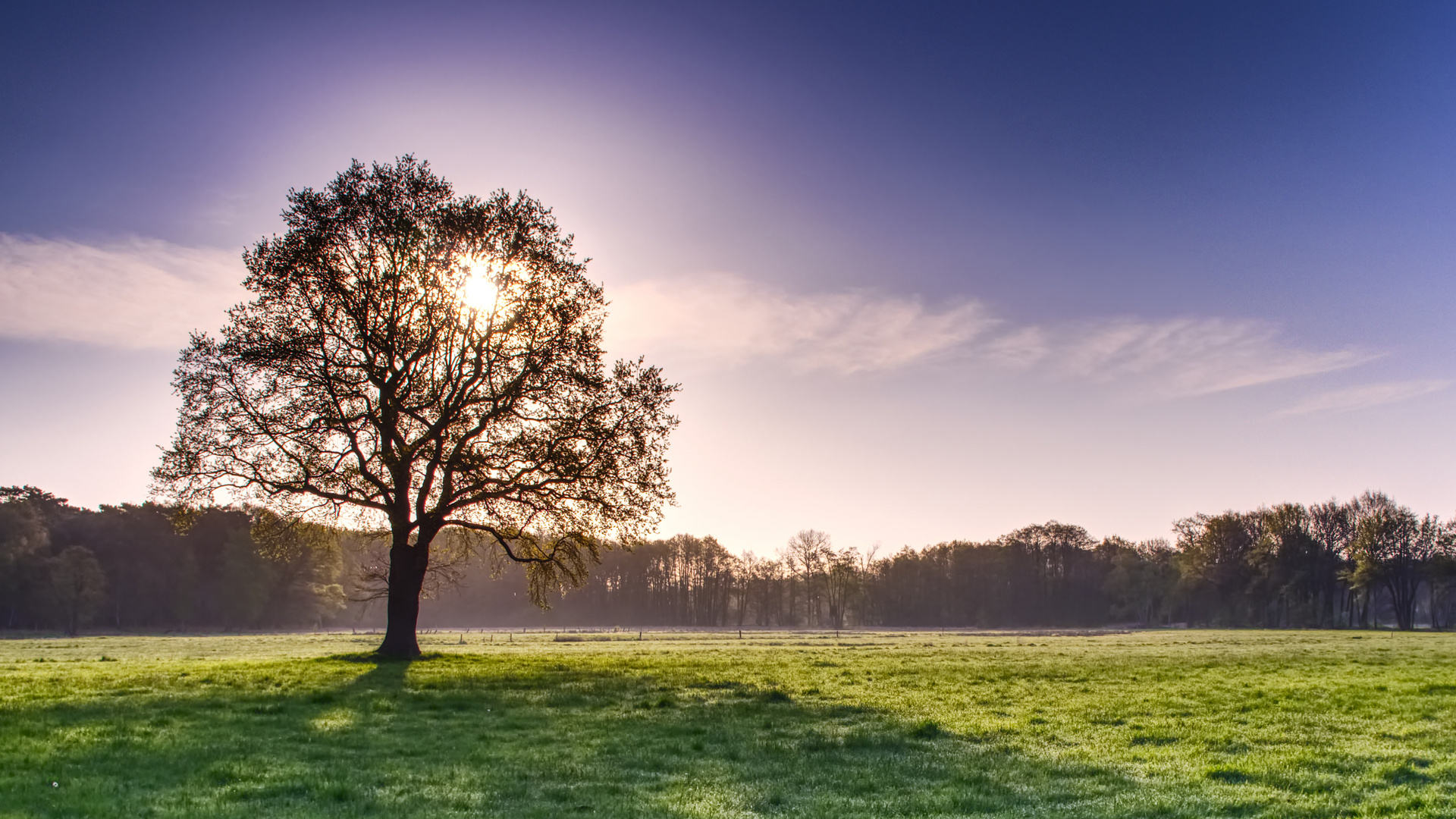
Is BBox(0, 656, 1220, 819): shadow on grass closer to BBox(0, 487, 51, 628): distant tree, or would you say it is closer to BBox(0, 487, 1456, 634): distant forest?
BBox(0, 487, 1456, 634): distant forest

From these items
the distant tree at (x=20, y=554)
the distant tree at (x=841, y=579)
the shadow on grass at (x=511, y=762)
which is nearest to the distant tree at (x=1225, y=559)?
the distant tree at (x=841, y=579)

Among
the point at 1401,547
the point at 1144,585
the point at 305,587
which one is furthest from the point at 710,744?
the point at 1144,585

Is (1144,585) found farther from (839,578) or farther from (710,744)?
(710,744)

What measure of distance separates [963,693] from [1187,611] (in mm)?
147182

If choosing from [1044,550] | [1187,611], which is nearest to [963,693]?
[1187,611]

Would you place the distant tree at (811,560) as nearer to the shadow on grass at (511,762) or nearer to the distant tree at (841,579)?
the distant tree at (841,579)

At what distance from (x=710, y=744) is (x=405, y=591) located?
78.5 ft

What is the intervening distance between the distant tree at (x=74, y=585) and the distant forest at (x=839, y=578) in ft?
0.81

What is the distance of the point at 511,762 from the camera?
13875mm

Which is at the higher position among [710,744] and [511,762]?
[511,762]

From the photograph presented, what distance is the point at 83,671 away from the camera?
27469 mm

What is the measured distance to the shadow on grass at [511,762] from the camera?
36.1 ft

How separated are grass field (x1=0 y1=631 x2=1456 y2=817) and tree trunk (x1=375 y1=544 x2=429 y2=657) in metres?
6.10

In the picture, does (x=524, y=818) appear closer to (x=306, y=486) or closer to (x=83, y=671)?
(x=83, y=671)
